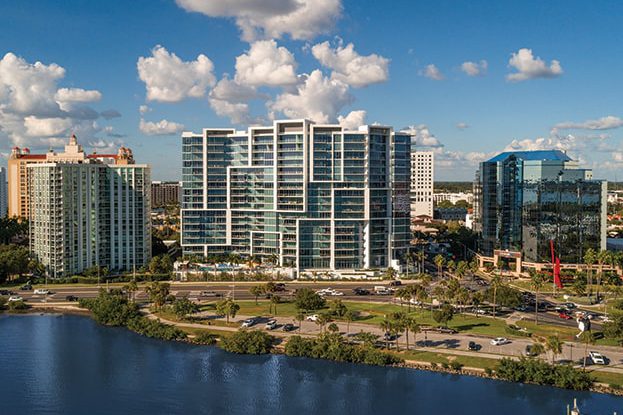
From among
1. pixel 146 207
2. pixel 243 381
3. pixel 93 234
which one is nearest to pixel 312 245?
→ pixel 146 207

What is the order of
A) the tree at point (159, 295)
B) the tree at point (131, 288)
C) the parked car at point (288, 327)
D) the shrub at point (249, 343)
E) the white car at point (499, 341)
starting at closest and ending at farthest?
the white car at point (499, 341), the shrub at point (249, 343), the parked car at point (288, 327), the tree at point (159, 295), the tree at point (131, 288)

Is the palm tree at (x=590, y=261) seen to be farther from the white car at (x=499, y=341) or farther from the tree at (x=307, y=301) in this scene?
the tree at (x=307, y=301)

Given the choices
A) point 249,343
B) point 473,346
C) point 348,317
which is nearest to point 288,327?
point 249,343

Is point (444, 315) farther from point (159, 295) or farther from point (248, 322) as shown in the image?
point (159, 295)

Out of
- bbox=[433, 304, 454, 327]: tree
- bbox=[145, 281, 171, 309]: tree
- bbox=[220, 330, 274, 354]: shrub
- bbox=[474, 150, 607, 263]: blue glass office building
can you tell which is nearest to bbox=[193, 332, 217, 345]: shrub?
bbox=[220, 330, 274, 354]: shrub

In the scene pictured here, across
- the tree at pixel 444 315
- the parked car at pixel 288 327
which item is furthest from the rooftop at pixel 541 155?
the parked car at pixel 288 327

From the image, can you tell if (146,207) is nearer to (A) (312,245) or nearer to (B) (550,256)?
(A) (312,245)
